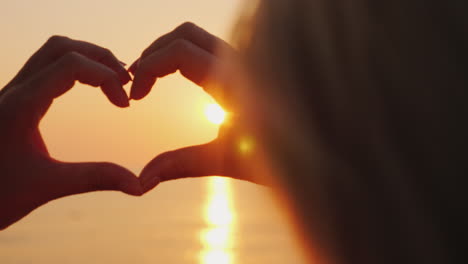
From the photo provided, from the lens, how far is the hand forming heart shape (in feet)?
10.7

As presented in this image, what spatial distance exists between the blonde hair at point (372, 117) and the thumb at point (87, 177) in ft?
4.40

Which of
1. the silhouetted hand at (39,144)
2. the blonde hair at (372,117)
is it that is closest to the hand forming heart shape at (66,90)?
the silhouetted hand at (39,144)

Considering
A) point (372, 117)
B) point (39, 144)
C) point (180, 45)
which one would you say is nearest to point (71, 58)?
point (39, 144)

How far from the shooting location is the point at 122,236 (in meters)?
199

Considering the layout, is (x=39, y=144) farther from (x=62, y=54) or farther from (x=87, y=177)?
(x=62, y=54)

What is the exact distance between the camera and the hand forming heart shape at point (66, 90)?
10.7 feet

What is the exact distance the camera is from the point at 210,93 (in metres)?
3.22

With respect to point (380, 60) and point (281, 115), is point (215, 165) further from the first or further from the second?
point (380, 60)

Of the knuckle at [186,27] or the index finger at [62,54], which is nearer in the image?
the knuckle at [186,27]

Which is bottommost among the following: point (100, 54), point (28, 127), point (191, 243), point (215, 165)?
point (215, 165)

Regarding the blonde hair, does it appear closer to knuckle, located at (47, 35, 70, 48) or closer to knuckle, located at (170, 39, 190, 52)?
knuckle, located at (170, 39, 190, 52)

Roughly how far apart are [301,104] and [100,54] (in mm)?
2131

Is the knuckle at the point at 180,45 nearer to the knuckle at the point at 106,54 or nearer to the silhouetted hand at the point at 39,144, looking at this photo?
the silhouetted hand at the point at 39,144

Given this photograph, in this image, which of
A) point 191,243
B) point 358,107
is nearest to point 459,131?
point 358,107
